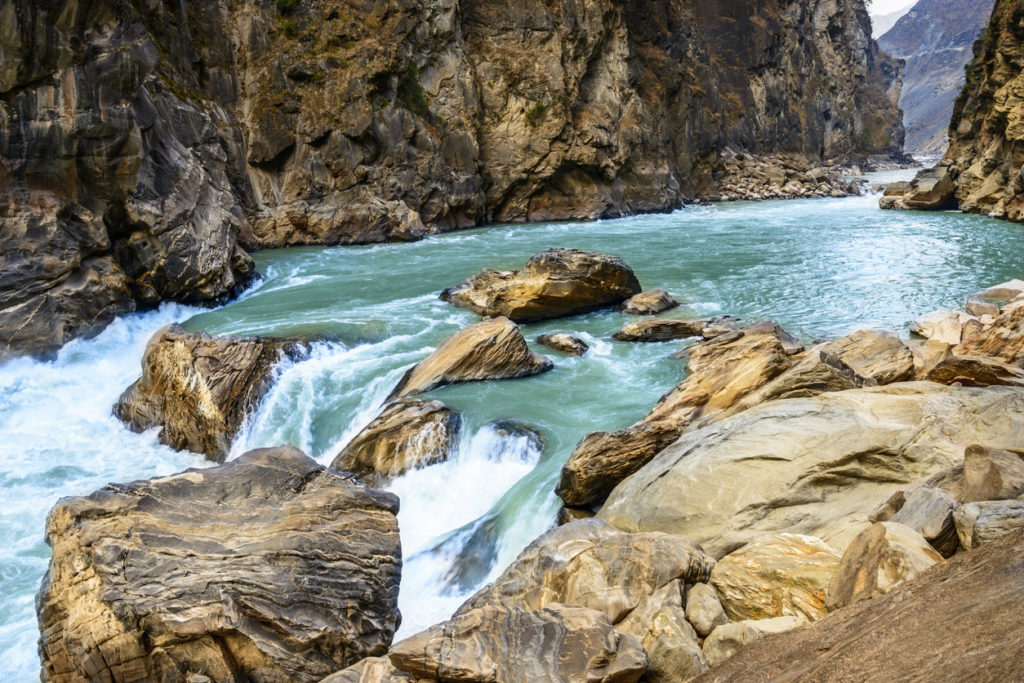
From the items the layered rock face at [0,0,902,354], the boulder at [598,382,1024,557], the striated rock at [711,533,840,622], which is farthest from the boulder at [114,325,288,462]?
the striated rock at [711,533,840,622]

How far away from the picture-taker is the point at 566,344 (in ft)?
43.2

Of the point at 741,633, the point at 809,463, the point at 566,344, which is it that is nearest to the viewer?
the point at 741,633

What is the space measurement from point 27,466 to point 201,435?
7.99ft

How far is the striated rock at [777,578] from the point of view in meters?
4.32

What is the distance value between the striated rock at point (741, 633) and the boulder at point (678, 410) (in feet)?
10.6

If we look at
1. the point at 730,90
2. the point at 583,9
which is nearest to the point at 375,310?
the point at 583,9

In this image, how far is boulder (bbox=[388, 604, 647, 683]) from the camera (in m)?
4.11

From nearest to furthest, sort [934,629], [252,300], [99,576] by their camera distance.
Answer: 1. [934,629]
2. [99,576]
3. [252,300]

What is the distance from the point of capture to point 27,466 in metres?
10.6

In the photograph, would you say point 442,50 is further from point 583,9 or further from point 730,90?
point 730,90

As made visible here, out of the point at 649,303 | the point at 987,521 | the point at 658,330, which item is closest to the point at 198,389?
the point at 658,330

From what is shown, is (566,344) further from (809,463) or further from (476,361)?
(809,463)

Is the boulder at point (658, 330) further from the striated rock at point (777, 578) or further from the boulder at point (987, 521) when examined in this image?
the boulder at point (987, 521)

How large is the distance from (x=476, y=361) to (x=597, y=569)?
6.51m
